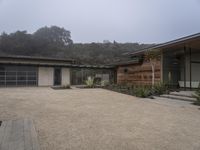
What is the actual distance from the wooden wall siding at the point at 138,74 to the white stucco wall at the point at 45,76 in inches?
292

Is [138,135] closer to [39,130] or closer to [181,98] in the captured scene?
[39,130]

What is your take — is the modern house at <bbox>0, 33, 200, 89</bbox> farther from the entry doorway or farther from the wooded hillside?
the wooded hillside

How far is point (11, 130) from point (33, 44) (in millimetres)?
31781

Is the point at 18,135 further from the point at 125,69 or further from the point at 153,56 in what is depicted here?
the point at 125,69

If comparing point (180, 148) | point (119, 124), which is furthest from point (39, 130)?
point (180, 148)

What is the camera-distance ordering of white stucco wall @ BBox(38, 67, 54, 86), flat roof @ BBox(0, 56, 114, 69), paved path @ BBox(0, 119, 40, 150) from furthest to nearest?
1. white stucco wall @ BBox(38, 67, 54, 86)
2. flat roof @ BBox(0, 56, 114, 69)
3. paved path @ BBox(0, 119, 40, 150)

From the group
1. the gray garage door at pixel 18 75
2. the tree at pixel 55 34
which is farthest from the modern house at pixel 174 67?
the tree at pixel 55 34

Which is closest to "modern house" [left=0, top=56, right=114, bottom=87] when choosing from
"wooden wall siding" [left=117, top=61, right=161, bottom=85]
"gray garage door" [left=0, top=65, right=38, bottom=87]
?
"gray garage door" [left=0, top=65, right=38, bottom=87]

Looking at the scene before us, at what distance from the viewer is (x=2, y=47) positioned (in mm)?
32375

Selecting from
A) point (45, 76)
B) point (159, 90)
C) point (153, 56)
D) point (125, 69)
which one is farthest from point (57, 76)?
point (159, 90)

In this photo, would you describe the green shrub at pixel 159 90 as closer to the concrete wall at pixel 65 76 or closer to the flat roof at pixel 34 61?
the flat roof at pixel 34 61

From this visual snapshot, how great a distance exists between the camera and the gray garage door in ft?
62.0

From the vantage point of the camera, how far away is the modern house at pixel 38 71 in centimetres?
1898

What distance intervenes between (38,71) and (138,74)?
34.3ft
